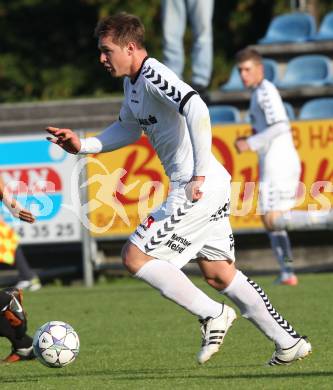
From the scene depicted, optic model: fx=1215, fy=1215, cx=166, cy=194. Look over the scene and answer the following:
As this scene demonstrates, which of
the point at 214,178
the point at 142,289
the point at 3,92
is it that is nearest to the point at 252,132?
the point at 142,289

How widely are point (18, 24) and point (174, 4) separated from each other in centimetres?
1105

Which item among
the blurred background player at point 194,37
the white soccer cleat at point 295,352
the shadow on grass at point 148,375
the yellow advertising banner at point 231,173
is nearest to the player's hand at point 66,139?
the shadow on grass at point 148,375

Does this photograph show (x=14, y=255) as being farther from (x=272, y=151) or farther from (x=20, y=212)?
(x=20, y=212)

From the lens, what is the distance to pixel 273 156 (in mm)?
12492

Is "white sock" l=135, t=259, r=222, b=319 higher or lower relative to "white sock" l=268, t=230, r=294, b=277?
higher

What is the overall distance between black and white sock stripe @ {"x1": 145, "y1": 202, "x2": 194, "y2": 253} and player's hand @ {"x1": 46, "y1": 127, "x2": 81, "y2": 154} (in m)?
0.73

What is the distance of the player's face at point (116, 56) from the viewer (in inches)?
265

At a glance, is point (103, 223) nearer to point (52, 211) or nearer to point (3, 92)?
point (52, 211)

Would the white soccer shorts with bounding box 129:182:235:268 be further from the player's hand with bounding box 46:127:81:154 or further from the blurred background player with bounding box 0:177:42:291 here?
the blurred background player with bounding box 0:177:42:291

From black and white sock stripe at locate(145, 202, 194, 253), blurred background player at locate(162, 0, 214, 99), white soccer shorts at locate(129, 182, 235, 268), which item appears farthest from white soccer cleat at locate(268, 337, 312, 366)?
blurred background player at locate(162, 0, 214, 99)

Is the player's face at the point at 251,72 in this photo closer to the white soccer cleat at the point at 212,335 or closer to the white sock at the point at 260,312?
the white sock at the point at 260,312

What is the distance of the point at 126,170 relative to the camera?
13922 millimetres

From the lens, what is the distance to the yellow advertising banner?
1351 cm

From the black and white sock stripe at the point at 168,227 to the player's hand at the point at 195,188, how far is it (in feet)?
0.46
